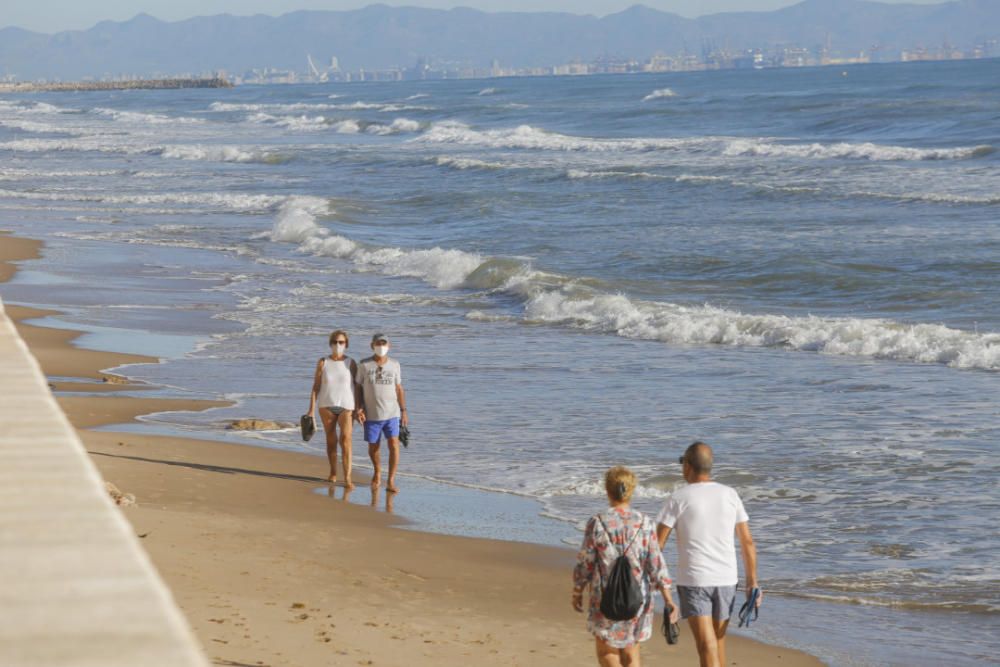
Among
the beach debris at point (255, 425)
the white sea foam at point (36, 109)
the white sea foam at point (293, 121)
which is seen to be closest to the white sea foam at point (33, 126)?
the white sea foam at point (293, 121)

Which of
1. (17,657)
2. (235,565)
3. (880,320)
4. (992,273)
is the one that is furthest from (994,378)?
(17,657)

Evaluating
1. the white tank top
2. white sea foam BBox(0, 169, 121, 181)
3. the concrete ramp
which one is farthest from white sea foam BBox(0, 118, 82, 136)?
the concrete ramp

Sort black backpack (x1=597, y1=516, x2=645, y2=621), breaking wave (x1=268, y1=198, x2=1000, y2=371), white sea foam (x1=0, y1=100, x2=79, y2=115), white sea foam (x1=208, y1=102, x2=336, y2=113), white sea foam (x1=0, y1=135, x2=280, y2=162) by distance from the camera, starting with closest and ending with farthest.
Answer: black backpack (x1=597, y1=516, x2=645, y2=621), breaking wave (x1=268, y1=198, x2=1000, y2=371), white sea foam (x1=0, y1=135, x2=280, y2=162), white sea foam (x1=208, y1=102, x2=336, y2=113), white sea foam (x1=0, y1=100, x2=79, y2=115)

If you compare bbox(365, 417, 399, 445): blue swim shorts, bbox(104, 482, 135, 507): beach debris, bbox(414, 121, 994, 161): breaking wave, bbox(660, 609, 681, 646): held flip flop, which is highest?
bbox(414, 121, 994, 161): breaking wave

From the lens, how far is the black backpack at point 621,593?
6.23 meters

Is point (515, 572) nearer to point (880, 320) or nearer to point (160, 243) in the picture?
point (880, 320)

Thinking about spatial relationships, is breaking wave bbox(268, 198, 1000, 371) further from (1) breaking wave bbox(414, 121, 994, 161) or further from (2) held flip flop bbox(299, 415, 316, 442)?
(1) breaking wave bbox(414, 121, 994, 161)

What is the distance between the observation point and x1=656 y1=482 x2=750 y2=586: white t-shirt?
675cm

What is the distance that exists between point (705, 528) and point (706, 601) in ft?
1.20

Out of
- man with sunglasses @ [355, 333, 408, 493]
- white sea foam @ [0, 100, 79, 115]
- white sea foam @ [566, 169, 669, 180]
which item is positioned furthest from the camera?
white sea foam @ [0, 100, 79, 115]

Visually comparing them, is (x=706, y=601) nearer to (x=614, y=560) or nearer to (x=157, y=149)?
(x=614, y=560)

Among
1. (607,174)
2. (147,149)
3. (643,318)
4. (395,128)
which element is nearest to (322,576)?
(643,318)

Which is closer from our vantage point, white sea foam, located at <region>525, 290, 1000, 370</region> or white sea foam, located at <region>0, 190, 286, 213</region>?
white sea foam, located at <region>525, 290, 1000, 370</region>

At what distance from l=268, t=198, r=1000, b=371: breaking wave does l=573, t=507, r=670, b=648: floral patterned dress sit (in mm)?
11683
